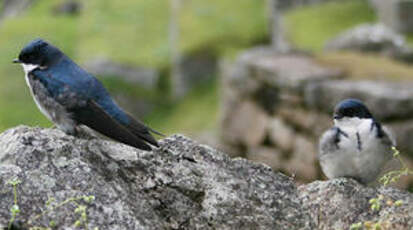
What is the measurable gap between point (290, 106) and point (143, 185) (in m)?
14.0

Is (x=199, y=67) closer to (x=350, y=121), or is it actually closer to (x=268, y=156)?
(x=268, y=156)

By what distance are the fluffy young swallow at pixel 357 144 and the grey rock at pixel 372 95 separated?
916 cm

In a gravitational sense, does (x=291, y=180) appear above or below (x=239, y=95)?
above

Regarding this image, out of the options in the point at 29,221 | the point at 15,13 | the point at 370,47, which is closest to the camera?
the point at 29,221

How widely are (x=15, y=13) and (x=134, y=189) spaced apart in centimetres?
4124

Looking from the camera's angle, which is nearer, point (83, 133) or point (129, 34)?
point (83, 133)

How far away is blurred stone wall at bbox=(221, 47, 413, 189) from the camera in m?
16.8

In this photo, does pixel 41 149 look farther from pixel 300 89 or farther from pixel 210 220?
pixel 300 89

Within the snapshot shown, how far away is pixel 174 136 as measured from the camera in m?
6.43

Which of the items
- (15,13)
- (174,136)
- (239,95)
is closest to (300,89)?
(239,95)

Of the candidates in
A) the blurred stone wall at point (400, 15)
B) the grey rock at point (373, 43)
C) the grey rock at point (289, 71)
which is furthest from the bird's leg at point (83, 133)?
the blurred stone wall at point (400, 15)

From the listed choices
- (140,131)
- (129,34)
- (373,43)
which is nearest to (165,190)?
(140,131)

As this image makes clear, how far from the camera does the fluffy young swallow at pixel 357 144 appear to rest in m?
7.56

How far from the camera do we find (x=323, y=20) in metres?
30.5
